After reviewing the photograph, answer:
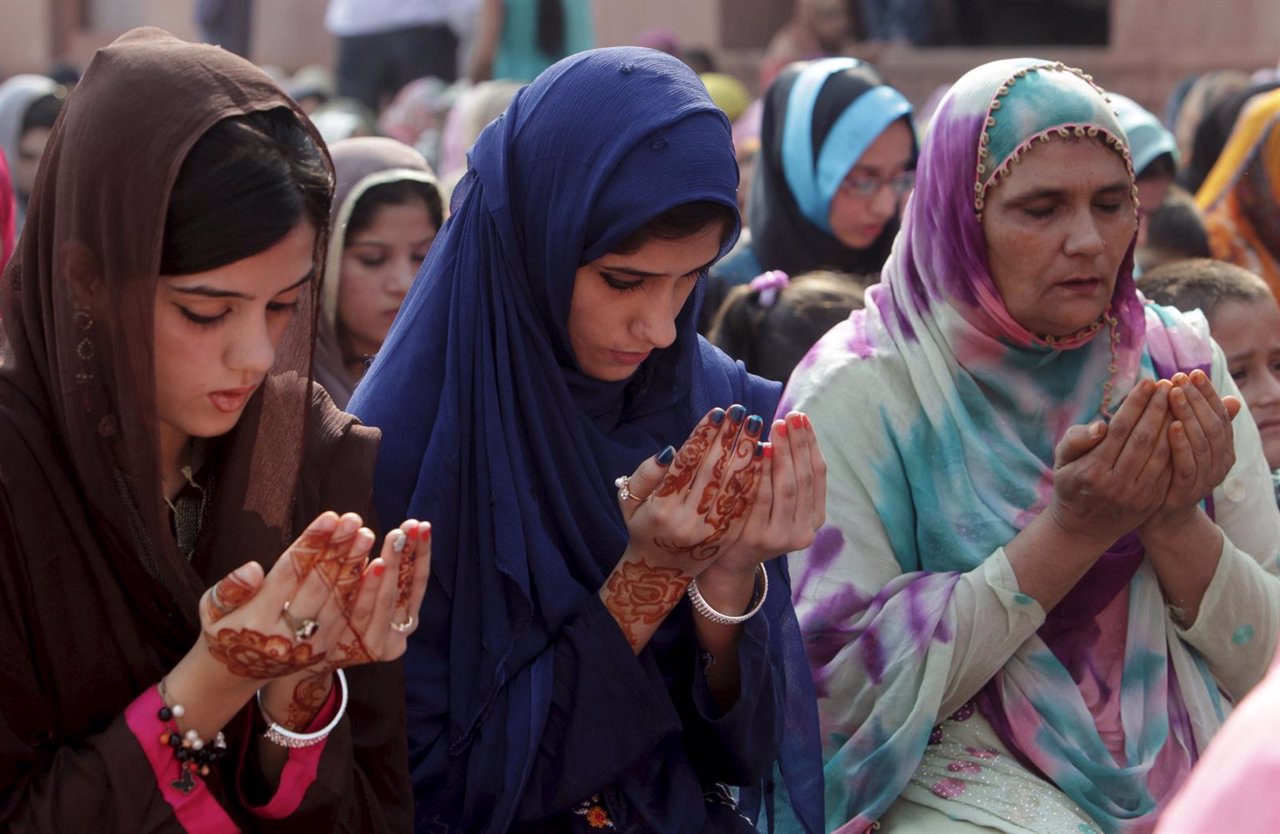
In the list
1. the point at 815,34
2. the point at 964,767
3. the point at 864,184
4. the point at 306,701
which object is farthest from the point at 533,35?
the point at 306,701

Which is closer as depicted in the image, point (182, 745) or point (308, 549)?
point (308, 549)

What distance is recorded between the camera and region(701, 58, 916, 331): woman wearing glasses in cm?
546

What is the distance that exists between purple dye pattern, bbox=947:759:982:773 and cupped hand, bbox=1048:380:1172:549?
0.44 metres

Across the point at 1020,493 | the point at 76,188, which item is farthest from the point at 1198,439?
the point at 76,188

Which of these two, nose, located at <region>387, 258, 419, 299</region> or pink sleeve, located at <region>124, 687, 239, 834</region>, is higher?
pink sleeve, located at <region>124, 687, 239, 834</region>

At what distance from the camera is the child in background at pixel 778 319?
436cm

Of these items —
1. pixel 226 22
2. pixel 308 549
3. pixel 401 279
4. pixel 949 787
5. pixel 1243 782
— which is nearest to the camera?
pixel 1243 782

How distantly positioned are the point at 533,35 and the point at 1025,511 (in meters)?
6.87

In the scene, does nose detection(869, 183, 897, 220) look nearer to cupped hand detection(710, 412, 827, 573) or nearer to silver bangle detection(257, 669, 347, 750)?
cupped hand detection(710, 412, 827, 573)

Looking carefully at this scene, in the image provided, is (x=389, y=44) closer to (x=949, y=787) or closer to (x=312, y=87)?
(x=312, y=87)

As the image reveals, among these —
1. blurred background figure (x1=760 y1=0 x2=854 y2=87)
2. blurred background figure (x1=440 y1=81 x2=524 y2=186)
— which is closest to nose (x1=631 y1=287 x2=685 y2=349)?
blurred background figure (x1=440 y1=81 x2=524 y2=186)

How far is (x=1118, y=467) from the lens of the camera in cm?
300

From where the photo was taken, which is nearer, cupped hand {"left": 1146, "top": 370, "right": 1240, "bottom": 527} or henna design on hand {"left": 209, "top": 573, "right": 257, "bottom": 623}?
henna design on hand {"left": 209, "top": 573, "right": 257, "bottom": 623}

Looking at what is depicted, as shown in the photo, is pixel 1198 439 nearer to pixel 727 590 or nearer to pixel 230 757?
pixel 727 590
